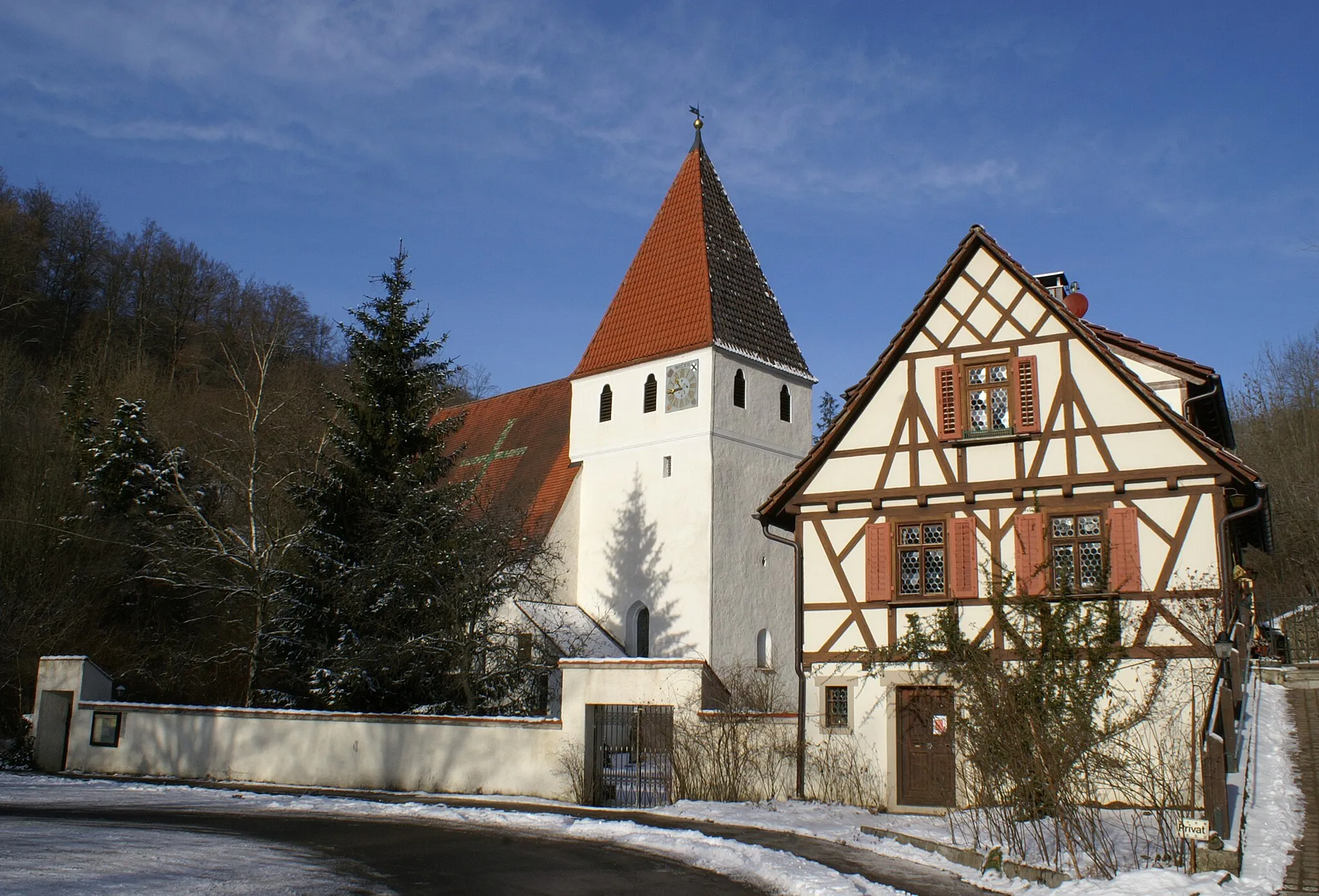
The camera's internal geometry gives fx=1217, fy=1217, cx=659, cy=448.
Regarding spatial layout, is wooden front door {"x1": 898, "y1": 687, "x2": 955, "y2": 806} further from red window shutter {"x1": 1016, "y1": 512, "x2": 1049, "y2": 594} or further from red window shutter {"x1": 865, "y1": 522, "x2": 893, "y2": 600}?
red window shutter {"x1": 1016, "y1": 512, "x2": 1049, "y2": 594}

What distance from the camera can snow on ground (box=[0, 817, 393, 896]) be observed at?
9367mm

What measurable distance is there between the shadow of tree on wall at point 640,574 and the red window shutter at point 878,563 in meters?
9.72

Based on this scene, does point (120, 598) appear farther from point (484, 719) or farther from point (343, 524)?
point (484, 719)

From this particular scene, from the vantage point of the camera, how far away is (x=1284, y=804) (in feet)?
43.3

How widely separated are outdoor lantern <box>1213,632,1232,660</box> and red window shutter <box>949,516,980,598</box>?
11.5 ft

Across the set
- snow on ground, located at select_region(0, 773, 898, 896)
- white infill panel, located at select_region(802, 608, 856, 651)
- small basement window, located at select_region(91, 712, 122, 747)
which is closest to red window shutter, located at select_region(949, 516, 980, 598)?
white infill panel, located at select_region(802, 608, 856, 651)

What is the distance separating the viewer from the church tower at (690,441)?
2831 centimetres

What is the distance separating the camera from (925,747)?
1770 centimetres

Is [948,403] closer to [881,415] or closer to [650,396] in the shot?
[881,415]

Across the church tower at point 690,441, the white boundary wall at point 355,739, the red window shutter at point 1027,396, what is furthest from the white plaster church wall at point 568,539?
the red window shutter at point 1027,396

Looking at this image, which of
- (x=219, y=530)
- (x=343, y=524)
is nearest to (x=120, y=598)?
(x=219, y=530)

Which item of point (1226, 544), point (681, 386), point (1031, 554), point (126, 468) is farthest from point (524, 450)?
point (1226, 544)

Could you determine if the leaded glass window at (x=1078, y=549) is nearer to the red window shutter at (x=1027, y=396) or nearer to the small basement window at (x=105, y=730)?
the red window shutter at (x=1027, y=396)

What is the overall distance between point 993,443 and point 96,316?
43.1m
